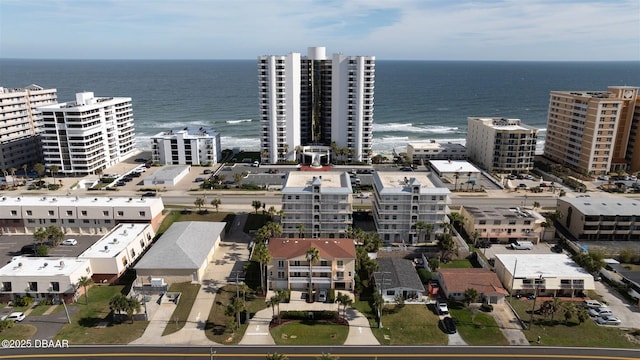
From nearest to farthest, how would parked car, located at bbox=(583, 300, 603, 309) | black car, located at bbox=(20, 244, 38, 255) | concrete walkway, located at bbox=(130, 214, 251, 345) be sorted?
concrete walkway, located at bbox=(130, 214, 251, 345) → parked car, located at bbox=(583, 300, 603, 309) → black car, located at bbox=(20, 244, 38, 255)

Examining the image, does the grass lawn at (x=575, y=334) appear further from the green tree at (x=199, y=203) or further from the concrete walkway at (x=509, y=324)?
the green tree at (x=199, y=203)

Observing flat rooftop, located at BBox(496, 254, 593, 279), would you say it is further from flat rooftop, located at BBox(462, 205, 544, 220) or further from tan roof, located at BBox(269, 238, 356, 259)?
tan roof, located at BBox(269, 238, 356, 259)

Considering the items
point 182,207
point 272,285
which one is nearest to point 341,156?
point 182,207

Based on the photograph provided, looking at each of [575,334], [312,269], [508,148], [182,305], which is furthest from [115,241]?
[508,148]

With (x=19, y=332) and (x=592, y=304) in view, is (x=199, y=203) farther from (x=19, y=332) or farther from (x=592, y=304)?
(x=592, y=304)

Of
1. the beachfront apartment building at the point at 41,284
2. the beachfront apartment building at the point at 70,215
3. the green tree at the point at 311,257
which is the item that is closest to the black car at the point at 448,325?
the green tree at the point at 311,257

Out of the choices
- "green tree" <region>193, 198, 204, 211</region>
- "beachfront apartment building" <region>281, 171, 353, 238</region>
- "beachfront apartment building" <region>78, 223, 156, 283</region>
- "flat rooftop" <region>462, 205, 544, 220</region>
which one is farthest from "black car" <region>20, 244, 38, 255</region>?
"flat rooftop" <region>462, 205, 544, 220</region>
